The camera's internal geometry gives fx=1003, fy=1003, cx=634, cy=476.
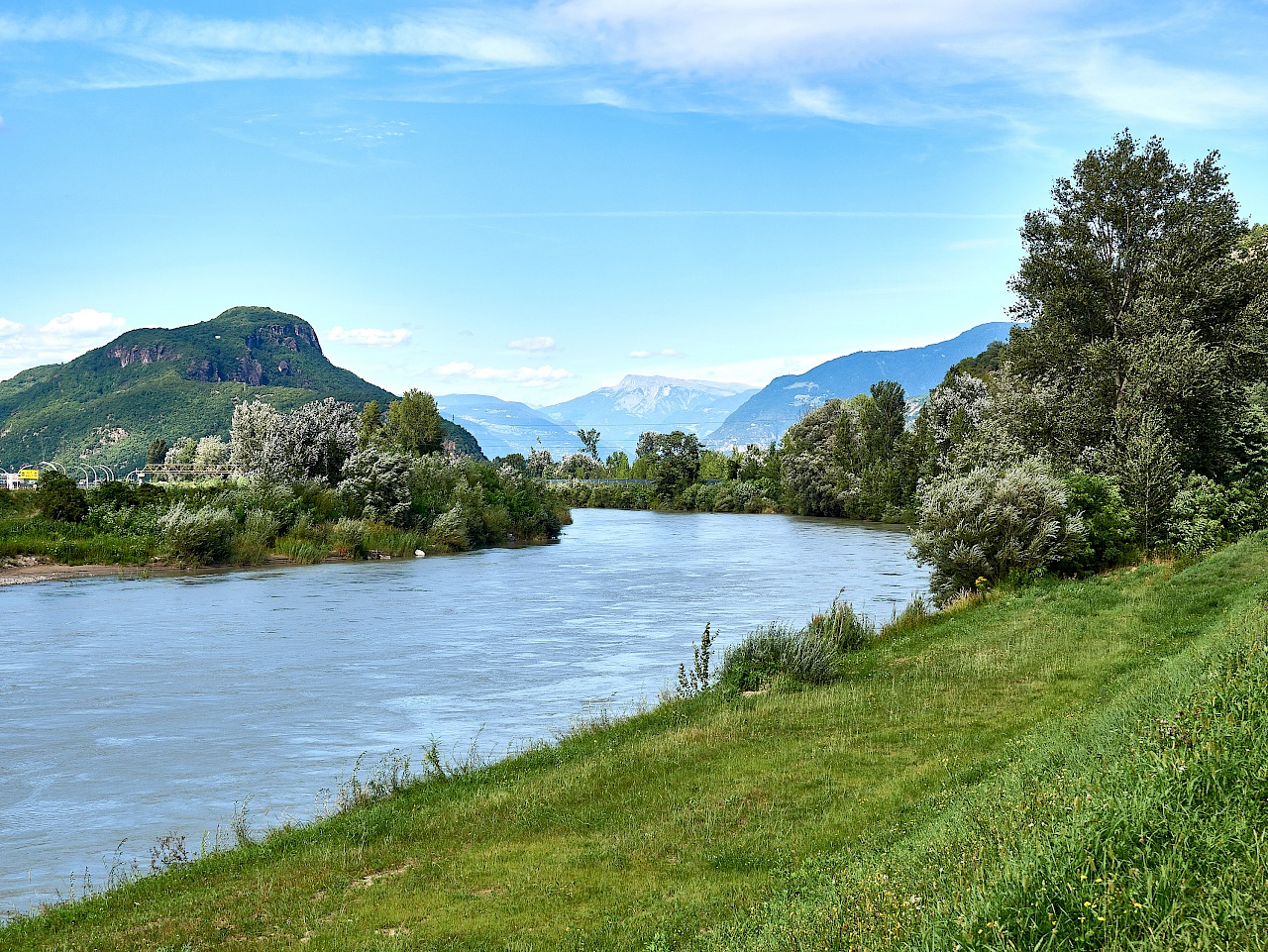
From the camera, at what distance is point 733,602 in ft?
103

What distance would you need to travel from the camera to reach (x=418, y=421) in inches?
3504

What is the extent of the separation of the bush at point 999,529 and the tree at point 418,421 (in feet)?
215

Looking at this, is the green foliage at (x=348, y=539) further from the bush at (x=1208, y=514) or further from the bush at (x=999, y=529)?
the bush at (x=1208, y=514)

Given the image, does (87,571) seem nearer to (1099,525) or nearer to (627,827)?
(627,827)

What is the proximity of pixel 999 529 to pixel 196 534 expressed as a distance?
96.8ft

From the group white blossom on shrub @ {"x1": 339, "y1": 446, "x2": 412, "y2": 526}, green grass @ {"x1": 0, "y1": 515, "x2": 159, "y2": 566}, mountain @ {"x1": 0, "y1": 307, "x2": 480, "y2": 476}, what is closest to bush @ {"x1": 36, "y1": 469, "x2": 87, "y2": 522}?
green grass @ {"x1": 0, "y1": 515, "x2": 159, "y2": 566}

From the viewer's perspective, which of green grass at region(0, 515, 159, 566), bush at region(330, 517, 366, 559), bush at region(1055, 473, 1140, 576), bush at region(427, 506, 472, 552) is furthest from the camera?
bush at region(427, 506, 472, 552)

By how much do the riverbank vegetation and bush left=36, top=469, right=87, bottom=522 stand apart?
52 mm

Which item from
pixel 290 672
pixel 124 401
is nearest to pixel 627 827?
pixel 290 672

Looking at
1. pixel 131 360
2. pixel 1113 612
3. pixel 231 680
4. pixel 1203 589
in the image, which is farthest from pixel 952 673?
pixel 131 360

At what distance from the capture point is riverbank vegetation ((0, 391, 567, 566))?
38.9 meters

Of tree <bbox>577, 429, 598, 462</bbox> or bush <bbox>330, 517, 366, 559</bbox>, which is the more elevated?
tree <bbox>577, 429, 598, 462</bbox>

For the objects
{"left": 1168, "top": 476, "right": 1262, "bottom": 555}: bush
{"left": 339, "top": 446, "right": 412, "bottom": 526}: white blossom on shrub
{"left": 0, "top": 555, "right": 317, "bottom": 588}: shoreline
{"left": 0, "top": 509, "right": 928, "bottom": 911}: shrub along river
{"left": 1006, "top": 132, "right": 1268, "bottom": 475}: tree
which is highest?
{"left": 1006, "top": 132, "right": 1268, "bottom": 475}: tree

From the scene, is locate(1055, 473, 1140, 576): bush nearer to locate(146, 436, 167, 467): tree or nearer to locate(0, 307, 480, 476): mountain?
locate(146, 436, 167, 467): tree
